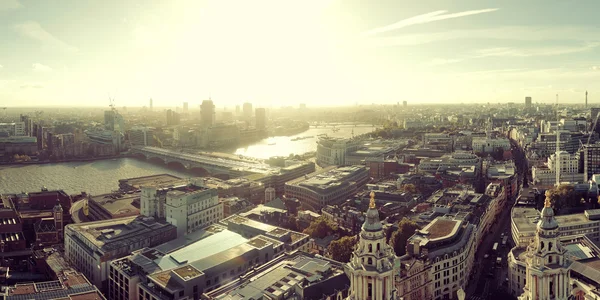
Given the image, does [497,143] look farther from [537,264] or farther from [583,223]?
[537,264]

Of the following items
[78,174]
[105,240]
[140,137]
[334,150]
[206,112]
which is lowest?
[78,174]

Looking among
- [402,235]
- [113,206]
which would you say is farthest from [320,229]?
[113,206]

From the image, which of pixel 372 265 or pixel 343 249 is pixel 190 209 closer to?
pixel 343 249

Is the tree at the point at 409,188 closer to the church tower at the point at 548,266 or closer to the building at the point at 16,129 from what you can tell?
the church tower at the point at 548,266

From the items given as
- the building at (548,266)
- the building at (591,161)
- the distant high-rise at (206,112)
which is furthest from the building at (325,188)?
the distant high-rise at (206,112)

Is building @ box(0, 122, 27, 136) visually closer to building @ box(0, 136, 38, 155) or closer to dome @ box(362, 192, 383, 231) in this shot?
building @ box(0, 136, 38, 155)

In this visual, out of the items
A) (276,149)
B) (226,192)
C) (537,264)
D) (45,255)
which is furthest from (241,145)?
(537,264)
